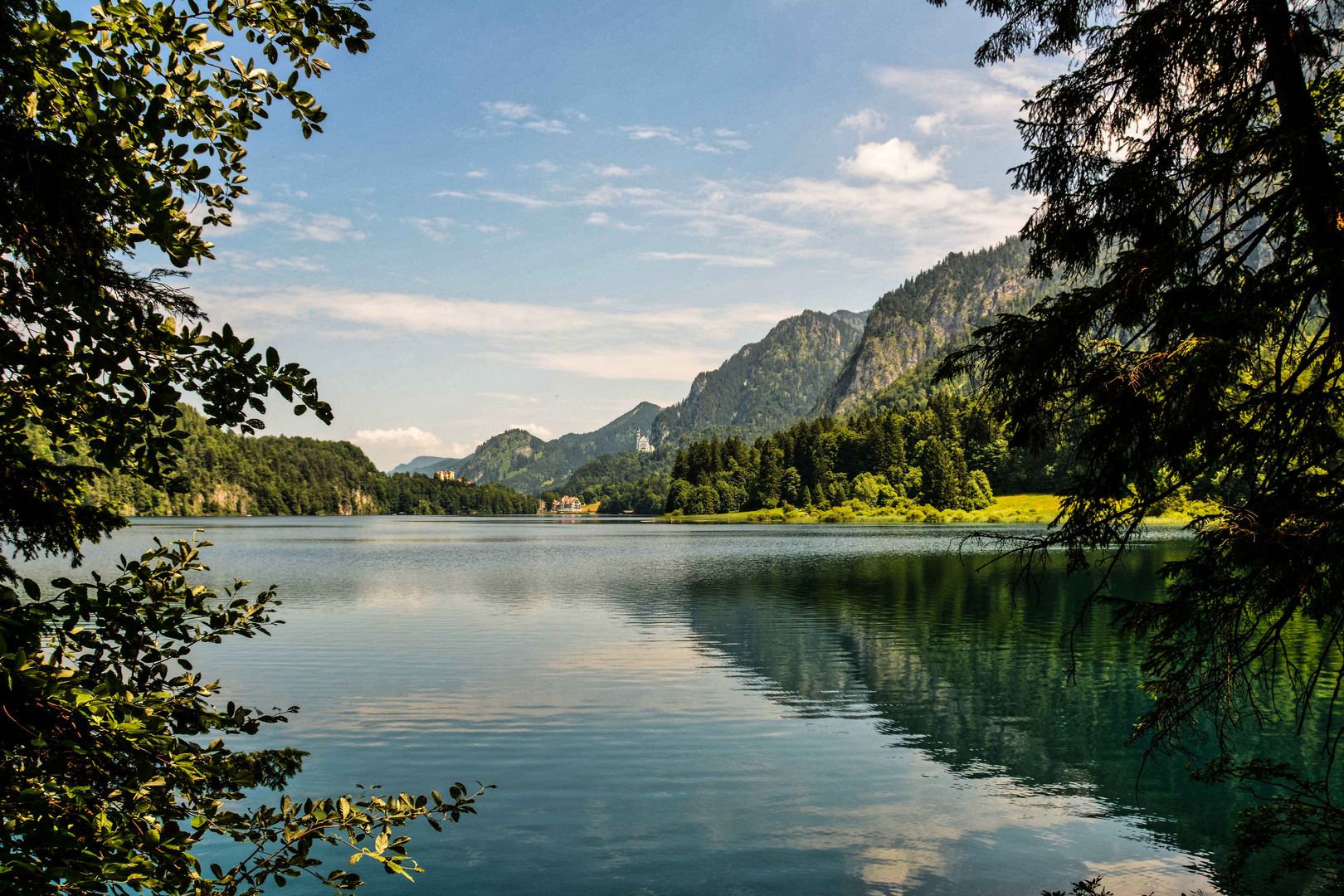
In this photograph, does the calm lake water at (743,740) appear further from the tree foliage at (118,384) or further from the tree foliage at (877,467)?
the tree foliage at (877,467)

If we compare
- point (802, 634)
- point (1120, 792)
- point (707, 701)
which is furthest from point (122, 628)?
point (802, 634)

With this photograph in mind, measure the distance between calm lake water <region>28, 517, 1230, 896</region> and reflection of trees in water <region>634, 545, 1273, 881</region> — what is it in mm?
112

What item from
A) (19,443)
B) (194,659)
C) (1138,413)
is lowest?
(194,659)

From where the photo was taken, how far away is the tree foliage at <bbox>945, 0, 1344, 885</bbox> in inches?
295

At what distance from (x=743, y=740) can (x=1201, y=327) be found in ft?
46.1

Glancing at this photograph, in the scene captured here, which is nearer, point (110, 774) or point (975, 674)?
point (110, 774)

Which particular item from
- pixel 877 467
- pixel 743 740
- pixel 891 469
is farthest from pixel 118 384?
pixel 877 467

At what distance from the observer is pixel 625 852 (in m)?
12.7

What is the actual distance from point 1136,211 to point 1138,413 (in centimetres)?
291

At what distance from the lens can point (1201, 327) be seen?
7.87 metres

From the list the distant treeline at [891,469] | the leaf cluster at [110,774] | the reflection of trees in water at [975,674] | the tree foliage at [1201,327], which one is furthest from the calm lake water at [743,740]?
the distant treeline at [891,469]

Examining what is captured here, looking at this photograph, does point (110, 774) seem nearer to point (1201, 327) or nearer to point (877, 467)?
point (1201, 327)

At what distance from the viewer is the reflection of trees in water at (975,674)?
52.7ft

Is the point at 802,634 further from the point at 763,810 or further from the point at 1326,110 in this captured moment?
the point at 1326,110
